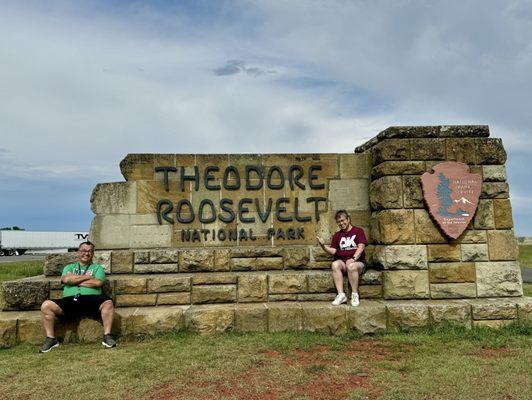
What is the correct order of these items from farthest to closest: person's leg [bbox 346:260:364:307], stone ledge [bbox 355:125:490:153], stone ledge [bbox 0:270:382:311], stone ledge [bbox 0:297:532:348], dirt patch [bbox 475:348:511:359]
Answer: stone ledge [bbox 355:125:490:153] < stone ledge [bbox 0:270:382:311] < person's leg [bbox 346:260:364:307] < stone ledge [bbox 0:297:532:348] < dirt patch [bbox 475:348:511:359]

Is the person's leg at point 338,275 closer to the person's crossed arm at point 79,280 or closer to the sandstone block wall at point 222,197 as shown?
the sandstone block wall at point 222,197

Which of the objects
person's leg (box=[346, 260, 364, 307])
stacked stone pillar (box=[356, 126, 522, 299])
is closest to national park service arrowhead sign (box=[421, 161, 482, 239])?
stacked stone pillar (box=[356, 126, 522, 299])

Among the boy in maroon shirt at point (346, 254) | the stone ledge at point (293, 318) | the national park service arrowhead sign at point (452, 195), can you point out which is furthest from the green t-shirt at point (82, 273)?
the national park service arrowhead sign at point (452, 195)

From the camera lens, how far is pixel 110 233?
7.04 m

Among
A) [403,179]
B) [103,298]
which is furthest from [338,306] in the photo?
[103,298]

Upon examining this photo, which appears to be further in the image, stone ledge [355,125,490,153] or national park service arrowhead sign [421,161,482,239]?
stone ledge [355,125,490,153]

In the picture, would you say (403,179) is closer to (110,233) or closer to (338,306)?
(338,306)

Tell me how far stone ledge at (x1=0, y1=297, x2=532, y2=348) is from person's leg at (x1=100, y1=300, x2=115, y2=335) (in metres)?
0.26

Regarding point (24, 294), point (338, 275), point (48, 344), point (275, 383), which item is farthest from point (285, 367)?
point (24, 294)

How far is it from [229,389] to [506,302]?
423 cm

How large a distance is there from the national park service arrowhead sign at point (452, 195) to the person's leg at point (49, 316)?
510cm

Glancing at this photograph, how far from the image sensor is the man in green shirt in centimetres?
554

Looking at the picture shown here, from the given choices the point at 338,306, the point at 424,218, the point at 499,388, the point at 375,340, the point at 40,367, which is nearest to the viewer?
the point at 499,388

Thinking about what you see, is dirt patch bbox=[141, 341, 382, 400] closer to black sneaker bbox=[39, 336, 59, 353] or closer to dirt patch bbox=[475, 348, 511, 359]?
dirt patch bbox=[475, 348, 511, 359]
